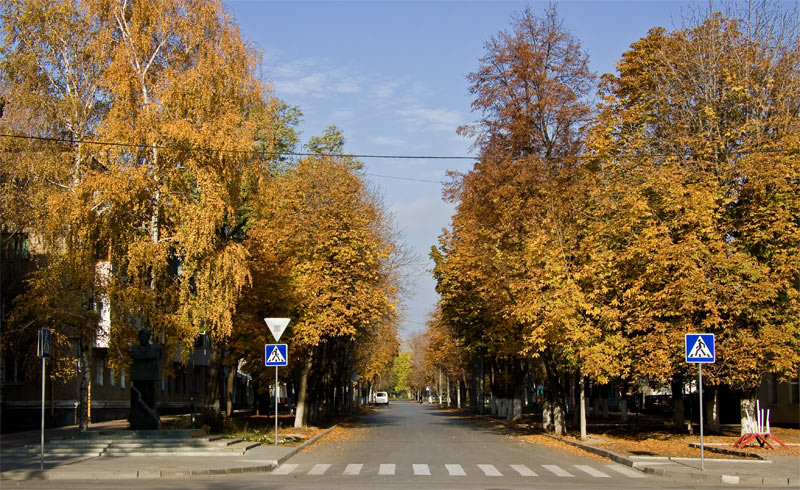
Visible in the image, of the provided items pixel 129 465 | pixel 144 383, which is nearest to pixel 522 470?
pixel 129 465

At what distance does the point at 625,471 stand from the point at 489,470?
318 centimetres

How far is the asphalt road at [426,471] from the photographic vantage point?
15.7 metres

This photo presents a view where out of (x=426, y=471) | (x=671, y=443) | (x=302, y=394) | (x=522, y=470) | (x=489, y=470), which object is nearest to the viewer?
(x=426, y=471)

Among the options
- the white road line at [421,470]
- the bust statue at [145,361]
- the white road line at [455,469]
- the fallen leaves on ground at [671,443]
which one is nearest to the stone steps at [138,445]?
the bust statue at [145,361]

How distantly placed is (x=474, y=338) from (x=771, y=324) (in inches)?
803

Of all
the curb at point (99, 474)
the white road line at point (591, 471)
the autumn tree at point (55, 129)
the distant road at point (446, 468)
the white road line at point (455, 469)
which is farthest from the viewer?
the autumn tree at point (55, 129)

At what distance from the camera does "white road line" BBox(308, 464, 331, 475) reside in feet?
60.1

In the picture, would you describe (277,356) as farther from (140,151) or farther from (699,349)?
(699,349)

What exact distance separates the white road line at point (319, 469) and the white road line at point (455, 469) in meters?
2.85

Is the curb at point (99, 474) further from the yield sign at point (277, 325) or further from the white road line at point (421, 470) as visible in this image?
the yield sign at point (277, 325)

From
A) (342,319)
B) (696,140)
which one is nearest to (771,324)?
(696,140)

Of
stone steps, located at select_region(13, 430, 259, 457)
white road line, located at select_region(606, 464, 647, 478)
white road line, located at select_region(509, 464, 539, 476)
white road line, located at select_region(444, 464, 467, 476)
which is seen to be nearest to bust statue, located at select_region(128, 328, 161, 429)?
stone steps, located at select_region(13, 430, 259, 457)

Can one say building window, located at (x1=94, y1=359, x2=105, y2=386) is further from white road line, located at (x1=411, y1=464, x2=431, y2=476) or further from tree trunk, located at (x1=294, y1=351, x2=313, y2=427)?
white road line, located at (x1=411, y1=464, x2=431, y2=476)

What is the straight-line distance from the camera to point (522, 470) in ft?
63.0
